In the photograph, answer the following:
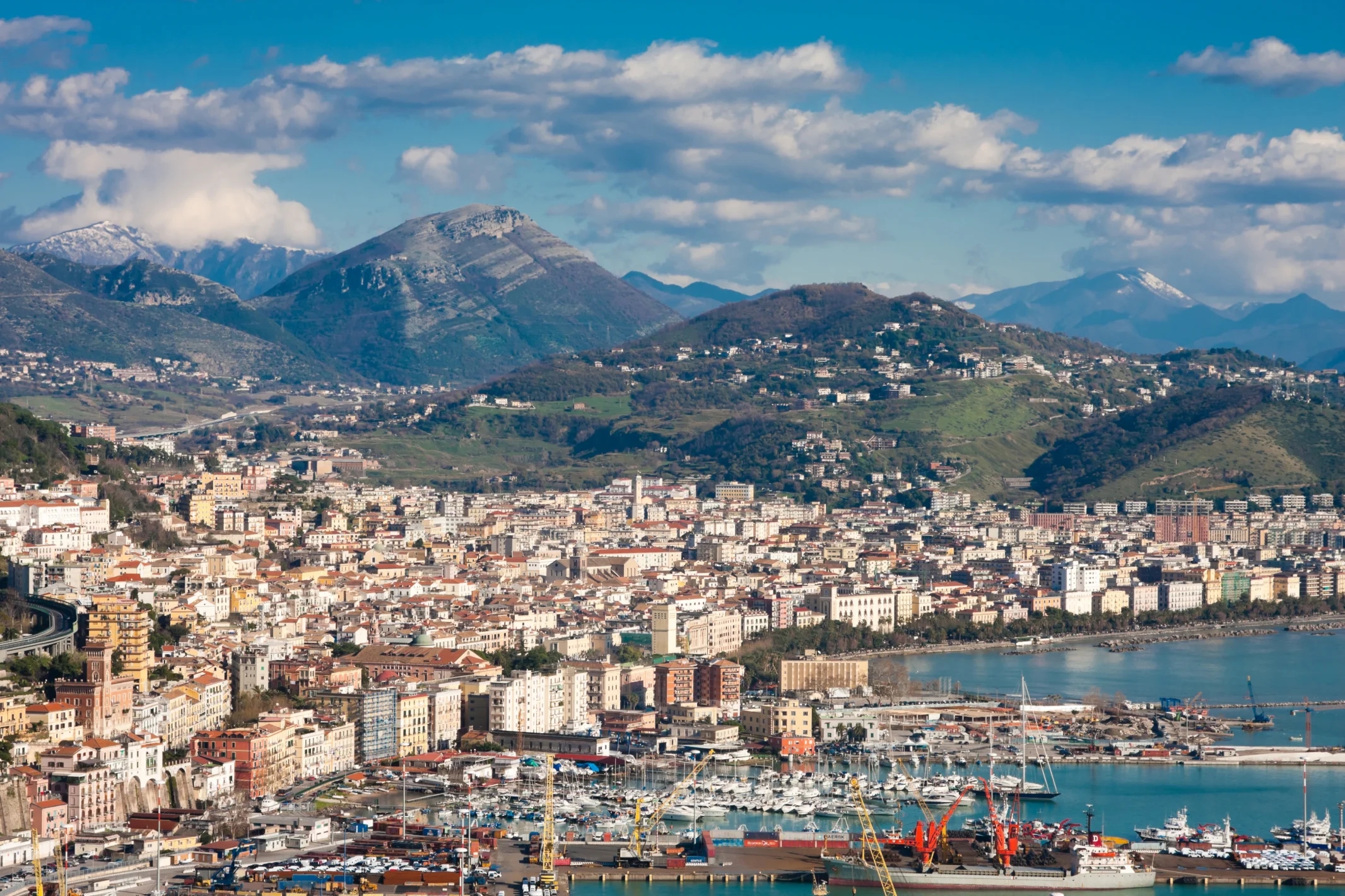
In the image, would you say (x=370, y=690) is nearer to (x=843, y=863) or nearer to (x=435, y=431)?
(x=843, y=863)

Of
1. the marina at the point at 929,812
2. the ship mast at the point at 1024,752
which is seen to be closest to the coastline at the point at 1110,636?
the ship mast at the point at 1024,752

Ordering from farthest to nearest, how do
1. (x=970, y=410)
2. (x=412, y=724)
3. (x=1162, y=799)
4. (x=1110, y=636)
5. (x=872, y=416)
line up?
(x=970, y=410) < (x=872, y=416) < (x=1110, y=636) < (x=412, y=724) < (x=1162, y=799)

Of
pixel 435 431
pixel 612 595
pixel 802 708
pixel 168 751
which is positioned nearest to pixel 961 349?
pixel 435 431

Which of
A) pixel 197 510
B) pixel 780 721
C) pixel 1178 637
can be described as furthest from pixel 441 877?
pixel 1178 637

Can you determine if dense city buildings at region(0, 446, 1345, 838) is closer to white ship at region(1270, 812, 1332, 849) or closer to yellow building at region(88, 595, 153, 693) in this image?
yellow building at region(88, 595, 153, 693)

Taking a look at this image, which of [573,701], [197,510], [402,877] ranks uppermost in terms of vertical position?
[197,510]

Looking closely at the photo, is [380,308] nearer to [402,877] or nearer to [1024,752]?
[1024,752]

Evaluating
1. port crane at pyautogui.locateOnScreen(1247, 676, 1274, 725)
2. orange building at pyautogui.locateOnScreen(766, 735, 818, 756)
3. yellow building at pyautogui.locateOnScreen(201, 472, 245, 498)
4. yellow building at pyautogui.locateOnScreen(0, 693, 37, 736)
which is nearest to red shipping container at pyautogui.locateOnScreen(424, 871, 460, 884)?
yellow building at pyautogui.locateOnScreen(0, 693, 37, 736)
